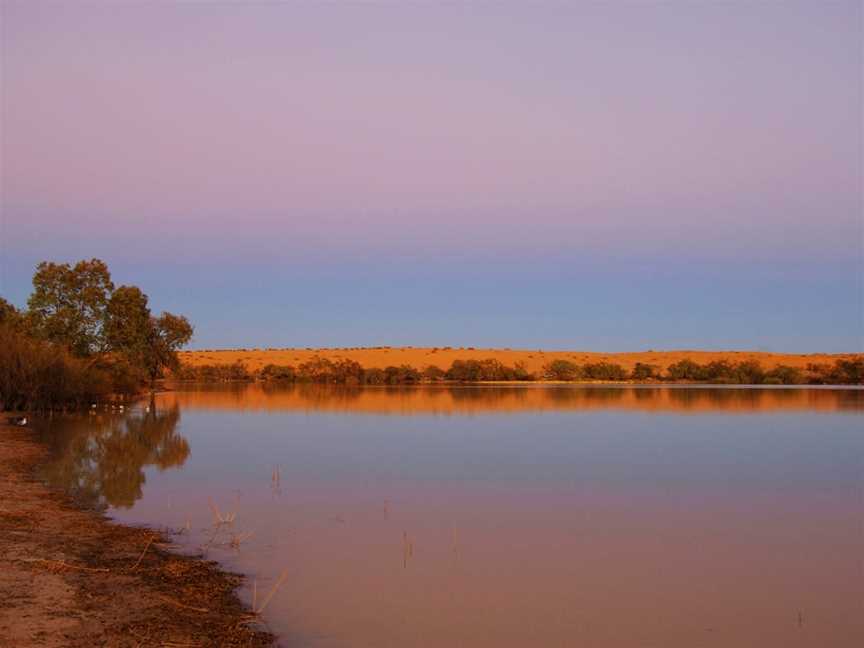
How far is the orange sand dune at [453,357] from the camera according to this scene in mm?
87375

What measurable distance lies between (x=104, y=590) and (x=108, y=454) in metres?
10.8

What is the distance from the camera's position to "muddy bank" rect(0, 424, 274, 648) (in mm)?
5848

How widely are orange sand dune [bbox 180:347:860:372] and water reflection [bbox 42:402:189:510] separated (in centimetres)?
5821

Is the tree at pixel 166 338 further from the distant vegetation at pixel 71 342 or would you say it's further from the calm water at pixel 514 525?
the calm water at pixel 514 525

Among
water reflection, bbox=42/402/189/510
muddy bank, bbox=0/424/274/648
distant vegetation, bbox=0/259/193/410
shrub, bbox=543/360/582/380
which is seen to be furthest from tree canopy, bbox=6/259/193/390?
shrub, bbox=543/360/582/380

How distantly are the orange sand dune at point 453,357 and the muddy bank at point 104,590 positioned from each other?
2857 inches

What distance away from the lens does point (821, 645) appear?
6.30 metres

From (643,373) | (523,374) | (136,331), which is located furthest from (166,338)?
(643,373)

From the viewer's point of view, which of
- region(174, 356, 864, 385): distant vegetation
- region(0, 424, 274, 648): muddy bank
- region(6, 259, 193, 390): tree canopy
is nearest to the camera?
region(0, 424, 274, 648): muddy bank

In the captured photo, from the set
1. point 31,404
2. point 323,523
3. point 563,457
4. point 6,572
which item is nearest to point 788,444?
point 563,457

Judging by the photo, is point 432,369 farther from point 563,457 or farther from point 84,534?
point 84,534

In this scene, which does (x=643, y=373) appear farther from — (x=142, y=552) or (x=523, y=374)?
(x=142, y=552)

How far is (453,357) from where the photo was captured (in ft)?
306

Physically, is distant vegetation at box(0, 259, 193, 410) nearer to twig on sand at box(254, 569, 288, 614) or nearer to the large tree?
the large tree
